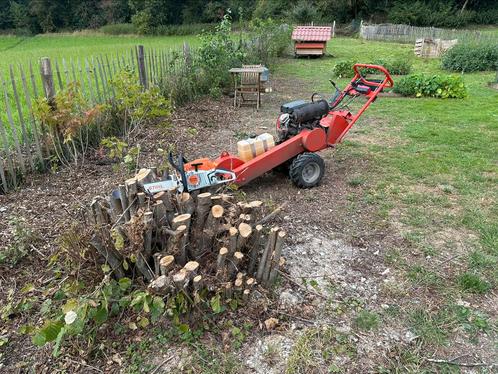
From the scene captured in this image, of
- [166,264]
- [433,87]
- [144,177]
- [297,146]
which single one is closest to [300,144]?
[297,146]

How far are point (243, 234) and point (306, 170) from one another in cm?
216

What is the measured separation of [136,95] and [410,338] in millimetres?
4388

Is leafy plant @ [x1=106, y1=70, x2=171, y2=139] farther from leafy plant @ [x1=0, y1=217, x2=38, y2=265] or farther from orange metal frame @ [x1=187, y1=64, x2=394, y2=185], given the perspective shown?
leafy plant @ [x1=0, y1=217, x2=38, y2=265]

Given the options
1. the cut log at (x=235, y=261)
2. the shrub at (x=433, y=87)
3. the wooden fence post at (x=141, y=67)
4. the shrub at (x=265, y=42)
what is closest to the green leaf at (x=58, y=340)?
the cut log at (x=235, y=261)

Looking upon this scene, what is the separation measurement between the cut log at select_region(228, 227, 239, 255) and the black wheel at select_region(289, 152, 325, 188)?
1961 millimetres

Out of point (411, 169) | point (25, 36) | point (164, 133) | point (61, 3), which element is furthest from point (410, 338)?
point (61, 3)

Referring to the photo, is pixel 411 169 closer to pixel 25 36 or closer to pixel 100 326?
pixel 100 326

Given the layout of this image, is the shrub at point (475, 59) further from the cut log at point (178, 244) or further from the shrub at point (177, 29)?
the shrub at point (177, 29)

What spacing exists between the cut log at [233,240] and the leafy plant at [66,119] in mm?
2849

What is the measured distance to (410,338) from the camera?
2.77 m

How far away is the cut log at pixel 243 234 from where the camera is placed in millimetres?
2887

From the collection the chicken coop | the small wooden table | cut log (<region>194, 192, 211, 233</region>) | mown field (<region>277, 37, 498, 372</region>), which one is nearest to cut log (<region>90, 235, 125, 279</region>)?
cut log (<region>194, 192, 211, 233</region>)

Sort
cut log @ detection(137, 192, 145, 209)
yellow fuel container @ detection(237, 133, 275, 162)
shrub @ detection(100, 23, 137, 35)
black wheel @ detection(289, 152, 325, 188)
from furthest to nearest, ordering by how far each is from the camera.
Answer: shrub @ detection(100, 23, 137, 35)
black wheel @ detection(289, 152, 325, 188)
yellow fuel container @ detection(237, 133, 275, 162)
cut log @ detection(137, 192, 145, 209)

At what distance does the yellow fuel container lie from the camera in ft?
14.6
